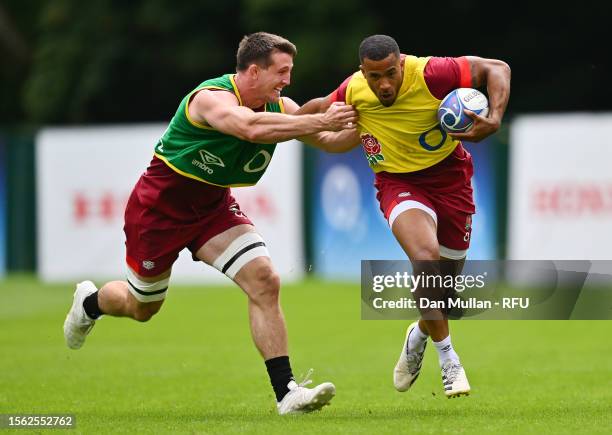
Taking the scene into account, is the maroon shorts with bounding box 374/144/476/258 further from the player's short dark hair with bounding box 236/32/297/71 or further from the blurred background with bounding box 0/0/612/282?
the blurred background with bounding box 0/0/612/282

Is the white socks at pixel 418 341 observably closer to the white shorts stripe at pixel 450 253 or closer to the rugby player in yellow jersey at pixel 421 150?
the rugby player in yellow jersey at pixel 421 150

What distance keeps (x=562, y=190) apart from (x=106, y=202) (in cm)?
702

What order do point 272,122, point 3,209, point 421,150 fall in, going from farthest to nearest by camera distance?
point 3,209, point 421,150, point 272,122

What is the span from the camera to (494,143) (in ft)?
60.3

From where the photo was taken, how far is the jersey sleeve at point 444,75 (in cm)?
846

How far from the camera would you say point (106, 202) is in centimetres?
1977

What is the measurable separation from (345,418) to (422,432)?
837mm

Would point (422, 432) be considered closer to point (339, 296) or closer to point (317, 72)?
point (339, 296)

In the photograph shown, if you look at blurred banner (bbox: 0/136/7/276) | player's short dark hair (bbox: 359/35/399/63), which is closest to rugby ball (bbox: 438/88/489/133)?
player's short dark hair (bbox: 359/35/399/63)

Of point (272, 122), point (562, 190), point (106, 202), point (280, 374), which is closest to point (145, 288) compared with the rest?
point (280, 374)

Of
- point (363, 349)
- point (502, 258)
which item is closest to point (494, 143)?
point (502, 258)

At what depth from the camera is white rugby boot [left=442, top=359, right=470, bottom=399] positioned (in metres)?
8.21

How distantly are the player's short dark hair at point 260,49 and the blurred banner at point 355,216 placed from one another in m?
10.1

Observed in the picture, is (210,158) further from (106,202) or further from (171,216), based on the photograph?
(106,202)
